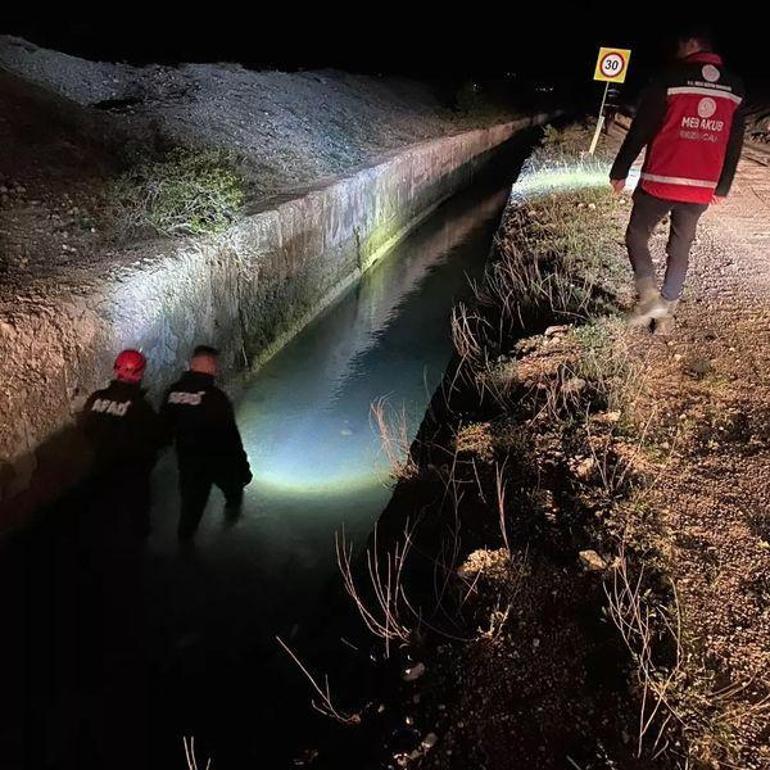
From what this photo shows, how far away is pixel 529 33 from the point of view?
1823 inches

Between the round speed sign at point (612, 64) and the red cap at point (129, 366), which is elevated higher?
the round speed sign at point (612, 64)

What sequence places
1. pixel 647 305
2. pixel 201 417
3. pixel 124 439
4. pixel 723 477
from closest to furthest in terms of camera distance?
pixel 723 477, pixel 201 417, pixel 124 439, pixel 647 305

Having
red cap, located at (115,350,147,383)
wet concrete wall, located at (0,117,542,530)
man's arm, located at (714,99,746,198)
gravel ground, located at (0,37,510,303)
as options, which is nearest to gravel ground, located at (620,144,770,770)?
man's arm, located at (714,99,746,198)

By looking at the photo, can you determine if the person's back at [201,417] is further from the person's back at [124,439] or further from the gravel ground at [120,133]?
the gravel ground at [120,133]

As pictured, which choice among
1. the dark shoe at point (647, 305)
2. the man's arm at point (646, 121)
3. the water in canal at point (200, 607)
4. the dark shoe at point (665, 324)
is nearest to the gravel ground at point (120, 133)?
the water in canal at point (200, 607)

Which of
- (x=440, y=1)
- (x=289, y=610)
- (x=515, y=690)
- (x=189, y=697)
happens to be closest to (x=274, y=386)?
(x=289, y=610)

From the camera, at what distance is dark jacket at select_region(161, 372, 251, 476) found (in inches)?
166

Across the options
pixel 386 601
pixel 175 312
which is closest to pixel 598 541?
pixel 386 601

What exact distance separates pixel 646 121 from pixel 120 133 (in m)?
6.24

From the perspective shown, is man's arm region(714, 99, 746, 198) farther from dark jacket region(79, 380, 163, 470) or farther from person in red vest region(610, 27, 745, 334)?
dark jacket region(79, 380, 163, 470)

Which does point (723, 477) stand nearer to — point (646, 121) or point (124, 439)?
point (646, 121)

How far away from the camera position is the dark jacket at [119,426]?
13.8ft

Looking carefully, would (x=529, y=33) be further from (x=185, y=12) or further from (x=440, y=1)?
(x=185, y=12)

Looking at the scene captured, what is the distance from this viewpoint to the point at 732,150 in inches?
156
